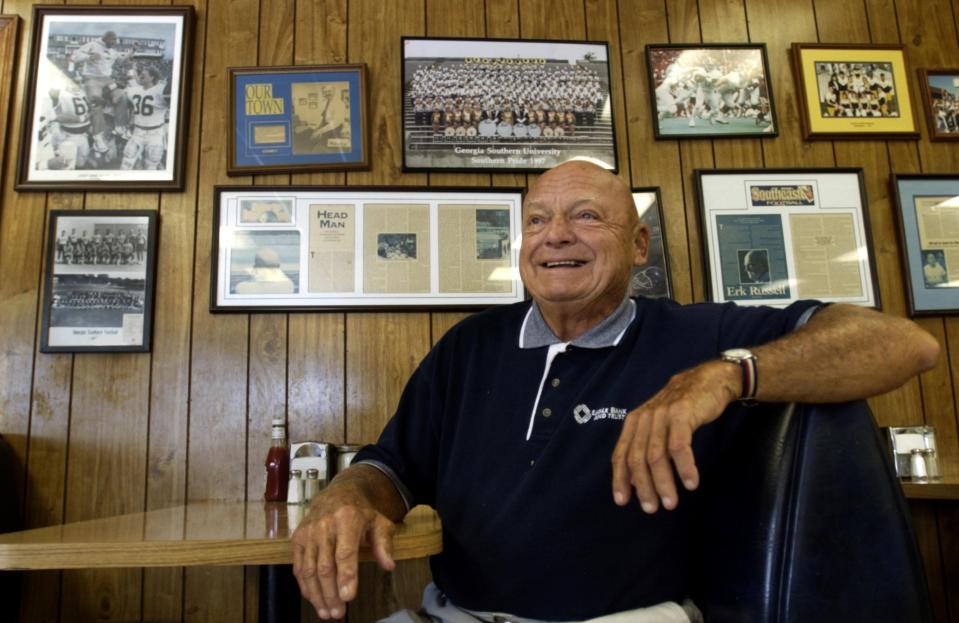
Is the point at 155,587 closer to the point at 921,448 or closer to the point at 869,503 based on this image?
the point at 869,503

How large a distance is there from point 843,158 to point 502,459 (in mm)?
2022

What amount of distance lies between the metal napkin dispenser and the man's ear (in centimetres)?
112

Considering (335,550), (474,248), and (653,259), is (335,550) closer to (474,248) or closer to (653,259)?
(474,248)

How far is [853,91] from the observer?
103 inches

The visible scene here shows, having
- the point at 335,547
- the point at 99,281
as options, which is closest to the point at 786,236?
the point at 335,547

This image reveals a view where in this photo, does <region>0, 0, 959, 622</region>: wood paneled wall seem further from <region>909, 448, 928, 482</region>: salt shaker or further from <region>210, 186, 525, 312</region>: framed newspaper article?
<region>909, 448, 928, 482</region>: salt shaker

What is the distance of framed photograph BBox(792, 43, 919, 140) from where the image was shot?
2582 mm

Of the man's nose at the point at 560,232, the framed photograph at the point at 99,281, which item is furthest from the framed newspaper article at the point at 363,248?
the man's nose at the point at 560,232

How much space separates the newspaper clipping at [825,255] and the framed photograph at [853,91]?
0.34 m

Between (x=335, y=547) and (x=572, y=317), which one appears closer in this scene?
(x=335, y=547)

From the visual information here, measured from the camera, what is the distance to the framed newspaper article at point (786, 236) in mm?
2445

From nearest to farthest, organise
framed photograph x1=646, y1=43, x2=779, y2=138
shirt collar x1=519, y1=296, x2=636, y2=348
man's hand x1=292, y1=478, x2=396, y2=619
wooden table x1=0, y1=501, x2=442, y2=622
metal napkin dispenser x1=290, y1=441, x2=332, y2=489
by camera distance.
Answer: man's hand x1=292, y1=478, x2=396, y2=619 < wooden table x1=0, y1=501, x2=442, y2=622 < shirt collar x1=519, y1=296, x2=636, y2=348 < metal napkin dispenser x1=290, y1=441, x2=332, y2=489 < framed photograph x1=646, y1=43, x2=779, y2=138

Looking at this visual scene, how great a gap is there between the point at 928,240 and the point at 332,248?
87.0 inches

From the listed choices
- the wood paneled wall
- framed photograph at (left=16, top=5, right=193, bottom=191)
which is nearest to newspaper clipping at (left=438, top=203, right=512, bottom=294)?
the wood paneled wall
